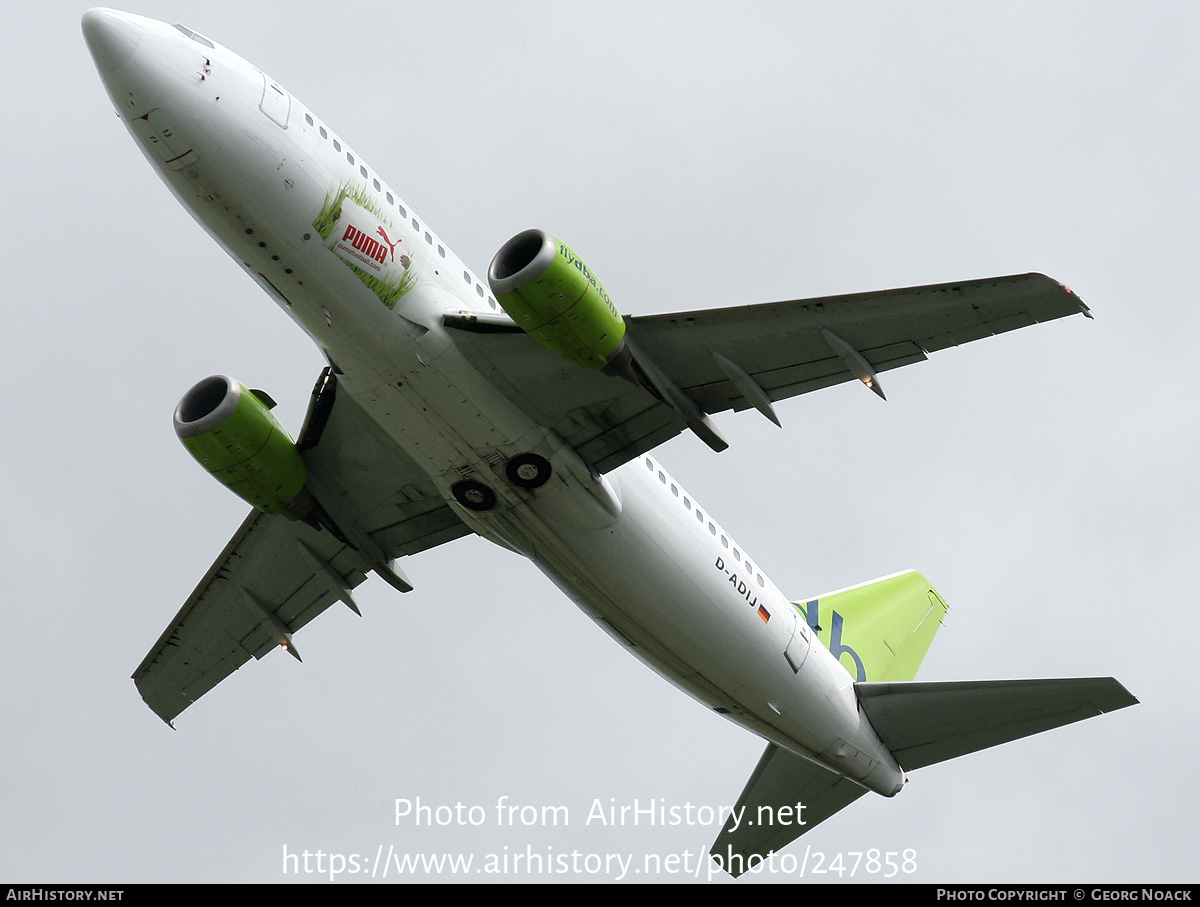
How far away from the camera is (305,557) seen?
28.5 meters

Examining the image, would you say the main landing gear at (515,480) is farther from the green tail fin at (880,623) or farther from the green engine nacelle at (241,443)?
the green tail fin at (880,623)

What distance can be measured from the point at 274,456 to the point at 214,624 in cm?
610

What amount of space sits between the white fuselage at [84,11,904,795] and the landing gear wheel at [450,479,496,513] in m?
0.17

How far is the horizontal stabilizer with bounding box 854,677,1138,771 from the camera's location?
2541 centimetres

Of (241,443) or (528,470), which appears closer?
(528,470)

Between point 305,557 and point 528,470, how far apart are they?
7.36 meters

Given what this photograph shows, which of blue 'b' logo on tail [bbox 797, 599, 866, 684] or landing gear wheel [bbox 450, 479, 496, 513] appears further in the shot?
blue 'b' logo on tail [bbox 797, 599, 866, 684]

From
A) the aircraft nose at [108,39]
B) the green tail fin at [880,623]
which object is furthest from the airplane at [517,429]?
the green tail fin at [880,623]

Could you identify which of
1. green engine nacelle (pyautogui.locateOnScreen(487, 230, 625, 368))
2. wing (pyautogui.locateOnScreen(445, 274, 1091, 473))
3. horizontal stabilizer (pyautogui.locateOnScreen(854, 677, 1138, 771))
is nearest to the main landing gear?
wing (pyautogui.locateOnScreen(445, 274, 1091, 473))

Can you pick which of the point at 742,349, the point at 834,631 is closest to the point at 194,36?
the point at 742,349

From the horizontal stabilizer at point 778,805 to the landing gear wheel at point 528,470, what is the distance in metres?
9.76

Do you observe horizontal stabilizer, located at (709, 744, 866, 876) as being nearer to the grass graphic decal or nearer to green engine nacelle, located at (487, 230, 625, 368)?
green engine nacelle, located at (487, 230, 625, 368)

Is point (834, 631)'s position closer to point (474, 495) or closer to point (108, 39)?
point (474, 495)

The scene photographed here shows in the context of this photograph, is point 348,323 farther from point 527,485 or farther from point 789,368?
point 789,368
